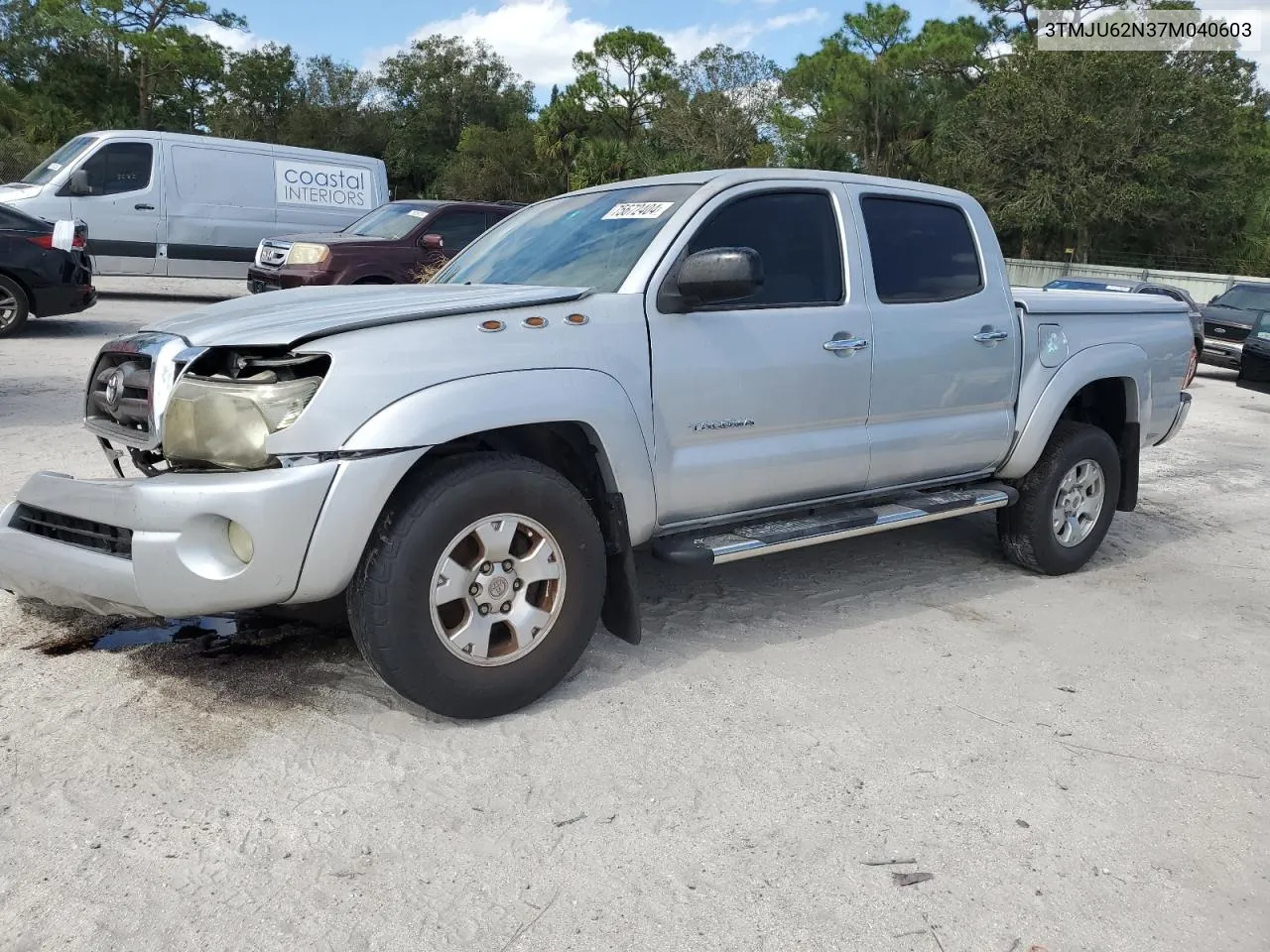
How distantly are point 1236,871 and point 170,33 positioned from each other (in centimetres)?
4885

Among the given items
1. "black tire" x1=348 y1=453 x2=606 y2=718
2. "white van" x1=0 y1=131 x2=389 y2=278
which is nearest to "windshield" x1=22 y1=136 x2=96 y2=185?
"white van" x1=0 y1=131 x2=389 y2=278

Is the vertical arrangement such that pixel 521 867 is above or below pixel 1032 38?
below

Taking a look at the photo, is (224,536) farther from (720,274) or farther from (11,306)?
(11,306)

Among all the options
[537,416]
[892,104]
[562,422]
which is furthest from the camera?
[892,104]

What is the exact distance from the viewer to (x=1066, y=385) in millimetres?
5227

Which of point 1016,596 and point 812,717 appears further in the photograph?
point 1016,596

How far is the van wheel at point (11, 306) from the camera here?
11172mm

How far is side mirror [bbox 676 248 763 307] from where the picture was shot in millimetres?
3684

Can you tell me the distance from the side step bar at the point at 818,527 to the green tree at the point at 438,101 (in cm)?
5422

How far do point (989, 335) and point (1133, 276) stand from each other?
27297 mm

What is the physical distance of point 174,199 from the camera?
1450 centimetres

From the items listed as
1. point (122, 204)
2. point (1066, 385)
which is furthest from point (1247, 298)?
point (122, 204)

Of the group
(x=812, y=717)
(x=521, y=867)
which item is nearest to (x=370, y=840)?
(x=521, y=867)

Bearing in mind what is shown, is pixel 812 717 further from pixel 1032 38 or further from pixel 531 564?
pixel 1032 38
